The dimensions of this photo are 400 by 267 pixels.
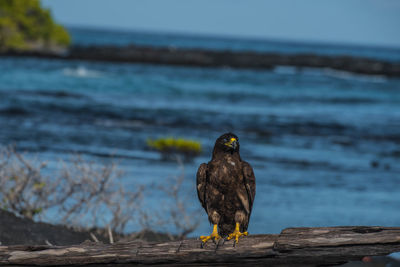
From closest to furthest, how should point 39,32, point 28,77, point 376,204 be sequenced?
point 376,204 → point 28,77 → point 39,32

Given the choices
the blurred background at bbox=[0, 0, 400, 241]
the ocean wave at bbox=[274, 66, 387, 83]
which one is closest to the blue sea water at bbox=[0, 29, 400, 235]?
the blurred background at bbox=[0, 0, 400, 241]

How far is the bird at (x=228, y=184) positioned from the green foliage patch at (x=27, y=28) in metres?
72.5

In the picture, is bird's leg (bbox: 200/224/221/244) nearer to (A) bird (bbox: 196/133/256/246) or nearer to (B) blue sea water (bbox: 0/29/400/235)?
(A) bird (bbox: 196/133/256/246)

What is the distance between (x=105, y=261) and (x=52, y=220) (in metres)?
4.43

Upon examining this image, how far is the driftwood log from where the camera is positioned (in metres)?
4.75

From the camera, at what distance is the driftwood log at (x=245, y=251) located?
4754 millimetres

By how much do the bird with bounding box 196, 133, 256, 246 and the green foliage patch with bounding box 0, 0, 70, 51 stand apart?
72456 millimetres

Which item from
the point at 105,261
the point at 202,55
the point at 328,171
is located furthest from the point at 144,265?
the point at 202,55

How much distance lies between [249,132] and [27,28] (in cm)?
6203

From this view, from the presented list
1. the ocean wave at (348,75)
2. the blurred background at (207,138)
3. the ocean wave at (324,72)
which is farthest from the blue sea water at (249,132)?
the ocean wave at (324,72)

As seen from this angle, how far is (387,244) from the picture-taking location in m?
4.71

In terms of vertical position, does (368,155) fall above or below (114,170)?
below

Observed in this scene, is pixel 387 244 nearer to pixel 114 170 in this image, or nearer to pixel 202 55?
pixel 114 170

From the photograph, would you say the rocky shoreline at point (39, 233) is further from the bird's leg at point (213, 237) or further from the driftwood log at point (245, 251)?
the bird's leg at point (213, 237)
